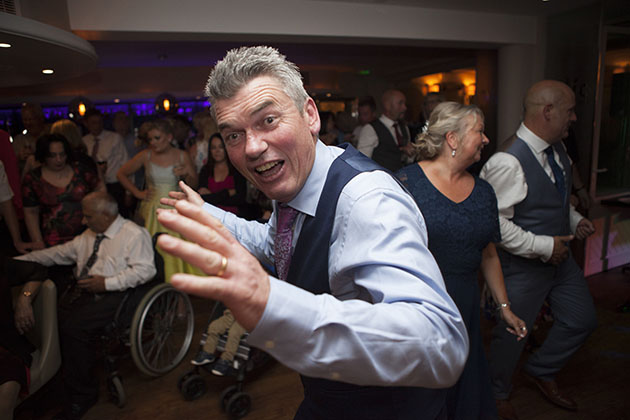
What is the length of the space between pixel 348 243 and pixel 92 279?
2.04 metres

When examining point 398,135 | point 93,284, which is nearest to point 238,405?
point 93,284

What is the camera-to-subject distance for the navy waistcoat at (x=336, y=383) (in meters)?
0.88

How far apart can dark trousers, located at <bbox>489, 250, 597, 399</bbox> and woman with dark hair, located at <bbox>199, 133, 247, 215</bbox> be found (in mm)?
2003

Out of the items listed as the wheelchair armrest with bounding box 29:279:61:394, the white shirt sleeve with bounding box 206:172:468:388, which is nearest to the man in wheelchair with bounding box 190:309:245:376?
the wheelchair armrest with bounding box 29:279:61:394

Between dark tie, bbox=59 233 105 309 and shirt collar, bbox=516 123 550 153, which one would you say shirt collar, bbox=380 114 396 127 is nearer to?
shirt collar, bbox=516 123 550 153

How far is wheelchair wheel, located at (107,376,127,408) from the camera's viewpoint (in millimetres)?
2295

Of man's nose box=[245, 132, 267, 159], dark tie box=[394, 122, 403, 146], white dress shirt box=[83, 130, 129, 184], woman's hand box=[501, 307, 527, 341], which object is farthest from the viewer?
white dress shirt box=[83, 130, 129, 184]

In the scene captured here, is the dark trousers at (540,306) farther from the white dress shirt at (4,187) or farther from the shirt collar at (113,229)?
the white dress shirt at (4,187)

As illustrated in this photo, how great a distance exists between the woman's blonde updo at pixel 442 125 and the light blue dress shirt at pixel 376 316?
1.12 m

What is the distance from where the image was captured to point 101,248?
2430 mm

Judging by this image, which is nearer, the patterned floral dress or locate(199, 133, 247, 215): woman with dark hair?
the patterned floral dress

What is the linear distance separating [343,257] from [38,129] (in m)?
4.56

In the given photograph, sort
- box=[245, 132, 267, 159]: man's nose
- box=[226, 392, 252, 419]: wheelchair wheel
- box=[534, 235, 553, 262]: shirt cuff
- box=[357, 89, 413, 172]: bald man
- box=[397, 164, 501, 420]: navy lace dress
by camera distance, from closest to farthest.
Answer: box=[245, 132, 267, 159]: man's nose → box=[397, 164, 501, 420]: navy lace dress → box=[534, 235, 553, 262]: shirt cuff → box=[226, 392, 252, 419]: wheelchair wheel → box=[357, 89, 413, 172]: bald man

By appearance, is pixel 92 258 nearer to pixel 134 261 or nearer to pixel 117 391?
pixel 134 261
